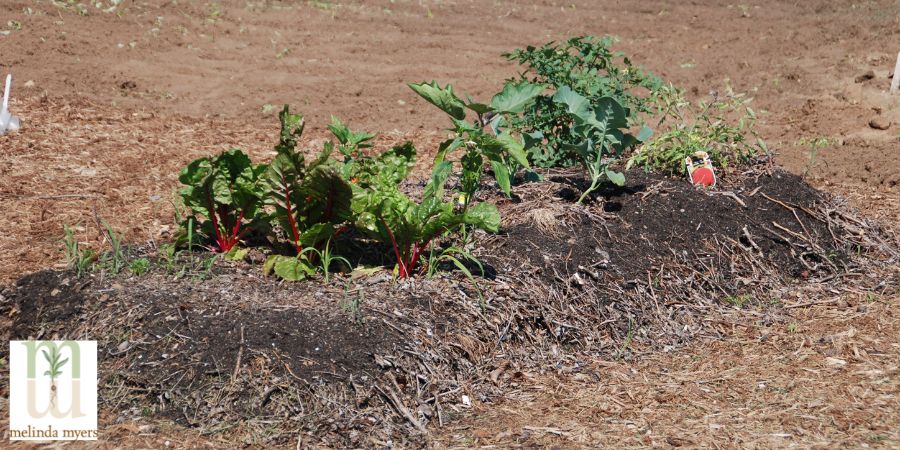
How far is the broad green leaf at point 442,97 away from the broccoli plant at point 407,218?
0.31 m

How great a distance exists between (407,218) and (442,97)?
2.14ft

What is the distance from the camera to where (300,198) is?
3.99 metres

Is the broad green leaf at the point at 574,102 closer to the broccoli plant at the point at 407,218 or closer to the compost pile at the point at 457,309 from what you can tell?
the compost pile at the point at 457,309

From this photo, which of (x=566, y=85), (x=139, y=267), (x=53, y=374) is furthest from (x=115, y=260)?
Result: (x=566, y=85)

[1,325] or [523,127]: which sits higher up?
[523,127]

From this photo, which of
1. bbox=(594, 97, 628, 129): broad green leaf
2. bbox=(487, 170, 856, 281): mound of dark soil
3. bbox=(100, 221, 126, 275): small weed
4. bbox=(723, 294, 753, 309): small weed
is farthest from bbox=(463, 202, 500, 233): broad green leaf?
bbox=(100, 221, 126, 275): small weed

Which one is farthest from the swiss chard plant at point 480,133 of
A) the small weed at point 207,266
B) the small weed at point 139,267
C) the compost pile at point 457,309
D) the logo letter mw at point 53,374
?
the logo letter mw at point 53,374

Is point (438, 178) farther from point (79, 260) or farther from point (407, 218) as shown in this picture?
point (79, 260)

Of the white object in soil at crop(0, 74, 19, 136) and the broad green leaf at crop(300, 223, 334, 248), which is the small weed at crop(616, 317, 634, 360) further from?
the white object in soil at crop(0, 74, 19, 136)

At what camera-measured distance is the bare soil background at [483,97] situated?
11.7 ft

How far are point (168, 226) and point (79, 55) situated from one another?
394 centimetres

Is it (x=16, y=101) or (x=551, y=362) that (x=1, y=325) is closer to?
(x=551, y=362)

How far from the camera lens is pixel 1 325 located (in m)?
3.76

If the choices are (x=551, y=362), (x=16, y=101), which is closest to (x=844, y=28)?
(x=551, y=362)
